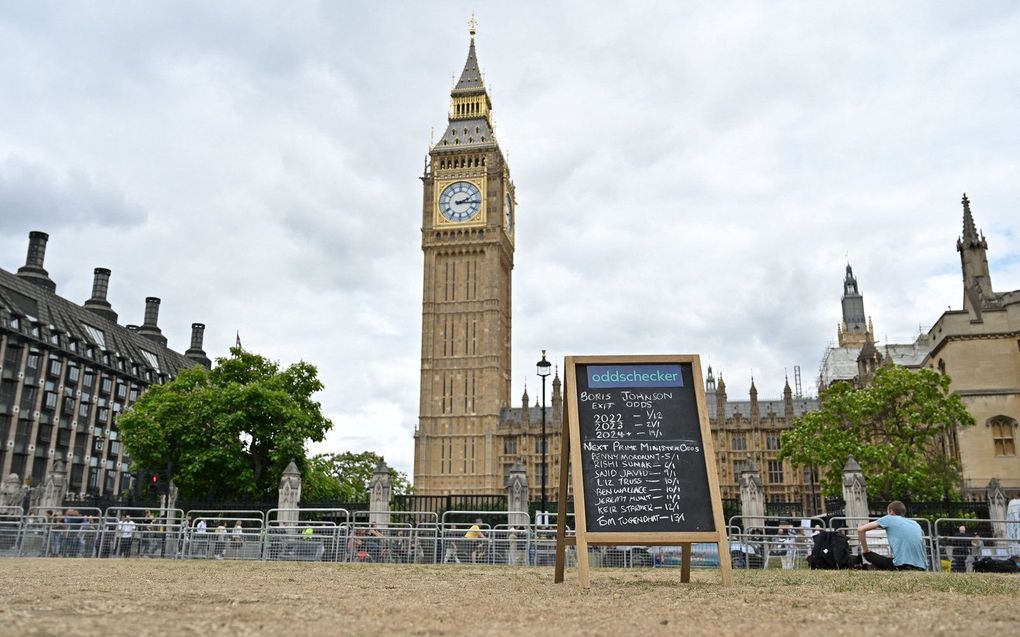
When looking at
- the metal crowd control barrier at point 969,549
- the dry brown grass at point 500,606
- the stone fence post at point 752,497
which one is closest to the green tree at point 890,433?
the stone fence post at point 752,497

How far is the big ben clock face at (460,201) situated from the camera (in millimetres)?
77688

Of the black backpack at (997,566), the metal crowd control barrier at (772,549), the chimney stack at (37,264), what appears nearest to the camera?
the black backpack at (997,566)

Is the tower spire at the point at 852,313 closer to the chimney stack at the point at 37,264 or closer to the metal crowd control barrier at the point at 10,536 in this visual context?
the chimney stack at the point at 37,264

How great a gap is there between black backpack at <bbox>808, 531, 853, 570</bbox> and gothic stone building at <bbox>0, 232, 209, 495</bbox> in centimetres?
5129

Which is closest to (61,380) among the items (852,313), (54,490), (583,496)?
(54,490)

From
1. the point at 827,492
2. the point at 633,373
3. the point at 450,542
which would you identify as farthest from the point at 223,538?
the point at 827,492

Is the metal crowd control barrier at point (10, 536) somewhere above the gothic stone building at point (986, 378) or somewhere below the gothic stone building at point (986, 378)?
A: below

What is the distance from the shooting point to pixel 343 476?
5922 centimetres

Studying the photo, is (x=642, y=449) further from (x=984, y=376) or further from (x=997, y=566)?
(x=984, y=376)

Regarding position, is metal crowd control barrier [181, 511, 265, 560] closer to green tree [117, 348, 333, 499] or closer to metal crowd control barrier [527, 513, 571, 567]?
metal crowd control barrier [527, 513, 571, 567]

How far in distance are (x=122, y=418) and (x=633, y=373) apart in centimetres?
3411

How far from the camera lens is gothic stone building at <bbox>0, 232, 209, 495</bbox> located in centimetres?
5559

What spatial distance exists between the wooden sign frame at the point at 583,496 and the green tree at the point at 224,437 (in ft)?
88.0

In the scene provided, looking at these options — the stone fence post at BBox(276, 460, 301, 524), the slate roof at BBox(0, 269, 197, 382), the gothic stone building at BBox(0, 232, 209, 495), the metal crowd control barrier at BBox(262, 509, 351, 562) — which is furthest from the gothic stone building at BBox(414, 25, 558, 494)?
the metal crowd control barrier at BBox(262, 509, 351, 562)
